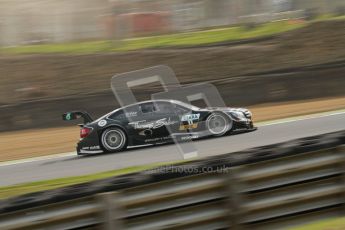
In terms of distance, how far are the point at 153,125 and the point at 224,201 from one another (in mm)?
7866

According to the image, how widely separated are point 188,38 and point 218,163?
90.6ft

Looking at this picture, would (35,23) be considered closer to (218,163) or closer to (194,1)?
(194,1)

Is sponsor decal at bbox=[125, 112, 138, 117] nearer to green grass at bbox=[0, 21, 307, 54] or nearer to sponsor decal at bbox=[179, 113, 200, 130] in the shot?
sponsor decal at bbox=[179, 113, 200, 130]

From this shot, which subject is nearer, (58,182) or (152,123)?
(58,182)

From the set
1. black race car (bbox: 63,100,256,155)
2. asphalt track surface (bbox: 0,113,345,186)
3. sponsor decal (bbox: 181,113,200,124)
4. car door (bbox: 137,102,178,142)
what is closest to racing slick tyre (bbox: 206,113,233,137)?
black race car (bbox: 63,100,256,155)

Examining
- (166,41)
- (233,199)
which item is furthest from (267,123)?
(166,41)

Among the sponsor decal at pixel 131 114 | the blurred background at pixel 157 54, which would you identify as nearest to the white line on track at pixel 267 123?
the blurred background at pixel 157 54

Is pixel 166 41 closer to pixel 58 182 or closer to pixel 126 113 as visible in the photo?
pixel 126 113

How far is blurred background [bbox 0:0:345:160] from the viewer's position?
20000mm

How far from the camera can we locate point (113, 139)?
1269 cm

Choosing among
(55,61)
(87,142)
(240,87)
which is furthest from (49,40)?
(87,142)

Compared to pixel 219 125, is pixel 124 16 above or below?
above

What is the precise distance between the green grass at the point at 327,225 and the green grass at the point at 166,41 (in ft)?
78.3

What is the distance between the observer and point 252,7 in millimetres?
33812
